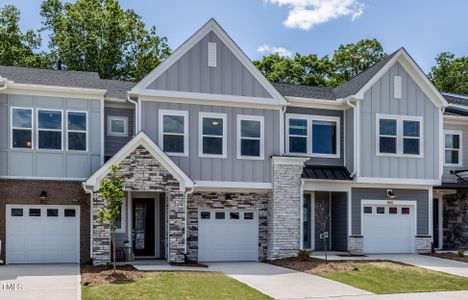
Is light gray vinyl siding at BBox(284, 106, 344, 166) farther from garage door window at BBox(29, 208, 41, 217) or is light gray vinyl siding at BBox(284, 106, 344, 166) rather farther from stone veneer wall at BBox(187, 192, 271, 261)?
garage door window at BBox(29, 208, 41, 217)

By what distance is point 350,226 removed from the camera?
22.7m

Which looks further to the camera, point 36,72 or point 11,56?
point 11,56

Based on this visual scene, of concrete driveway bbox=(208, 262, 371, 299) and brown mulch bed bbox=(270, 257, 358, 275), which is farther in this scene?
brown mulch bed bbox=(270, 257, 358, 275)

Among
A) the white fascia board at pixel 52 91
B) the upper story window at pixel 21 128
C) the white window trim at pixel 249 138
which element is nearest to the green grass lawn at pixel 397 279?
the white window trim at pixel 249 138

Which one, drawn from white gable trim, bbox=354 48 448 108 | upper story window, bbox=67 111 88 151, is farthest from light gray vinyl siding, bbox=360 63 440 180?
upper story window, bbox=67 111 88 151

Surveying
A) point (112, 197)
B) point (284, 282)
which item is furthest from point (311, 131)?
point (112, 197)

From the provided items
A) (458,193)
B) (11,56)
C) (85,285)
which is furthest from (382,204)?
(11,56)

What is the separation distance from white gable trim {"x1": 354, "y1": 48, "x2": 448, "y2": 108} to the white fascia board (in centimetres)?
976

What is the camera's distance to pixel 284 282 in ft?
53.5

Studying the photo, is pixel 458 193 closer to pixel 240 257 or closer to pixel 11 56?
pixel 240 257

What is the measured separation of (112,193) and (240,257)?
6.76m

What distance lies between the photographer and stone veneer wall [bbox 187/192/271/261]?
2139cm

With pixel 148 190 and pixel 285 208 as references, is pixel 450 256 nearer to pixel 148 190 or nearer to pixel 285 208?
pixel 285 208

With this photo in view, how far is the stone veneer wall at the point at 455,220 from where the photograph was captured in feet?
82.8
